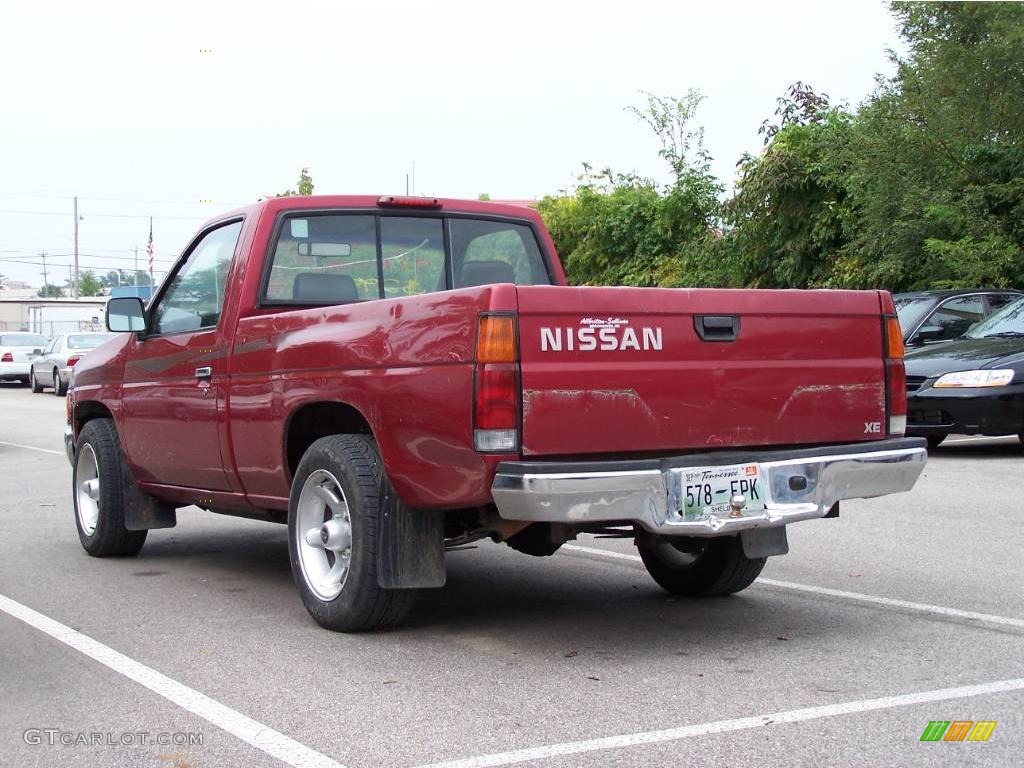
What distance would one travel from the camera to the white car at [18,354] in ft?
116

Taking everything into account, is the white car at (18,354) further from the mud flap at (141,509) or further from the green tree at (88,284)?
the green tree at (88,284)

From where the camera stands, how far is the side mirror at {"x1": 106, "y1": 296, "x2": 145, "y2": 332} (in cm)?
736

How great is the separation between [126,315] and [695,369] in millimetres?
3605

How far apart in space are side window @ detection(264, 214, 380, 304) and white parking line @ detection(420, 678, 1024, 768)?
10.2ft

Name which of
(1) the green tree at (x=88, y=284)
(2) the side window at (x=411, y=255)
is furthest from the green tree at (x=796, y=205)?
(1) the green tree at (x=88, y=284)

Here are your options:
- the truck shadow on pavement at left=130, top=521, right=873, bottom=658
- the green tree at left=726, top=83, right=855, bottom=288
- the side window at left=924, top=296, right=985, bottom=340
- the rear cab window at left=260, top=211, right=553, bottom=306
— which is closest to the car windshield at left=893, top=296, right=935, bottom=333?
the side window at left=924, top=296, right=985, bottom=340

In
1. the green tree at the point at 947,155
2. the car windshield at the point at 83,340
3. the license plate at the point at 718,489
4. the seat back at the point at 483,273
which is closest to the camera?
the license plate at the point at 718,489

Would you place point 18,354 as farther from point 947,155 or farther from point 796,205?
point 947,155

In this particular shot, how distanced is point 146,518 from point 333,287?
211 centimetres

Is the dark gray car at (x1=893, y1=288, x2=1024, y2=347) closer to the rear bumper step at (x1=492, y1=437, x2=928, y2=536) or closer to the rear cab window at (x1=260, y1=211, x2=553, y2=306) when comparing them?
the rear cab window at (x1=260, y1=211, x2=553, y2=306)

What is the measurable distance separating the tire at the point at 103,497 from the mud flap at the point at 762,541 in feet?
12.6

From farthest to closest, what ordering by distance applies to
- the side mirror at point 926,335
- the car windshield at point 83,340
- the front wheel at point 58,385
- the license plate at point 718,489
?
the car windshield at point 83,340 < the front wheel at point 58,385 < the side mirror at point 926,335 < the license plate at point 718,489

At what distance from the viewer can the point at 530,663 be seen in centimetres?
519

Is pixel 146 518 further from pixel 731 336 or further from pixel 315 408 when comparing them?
pixel 731 336
